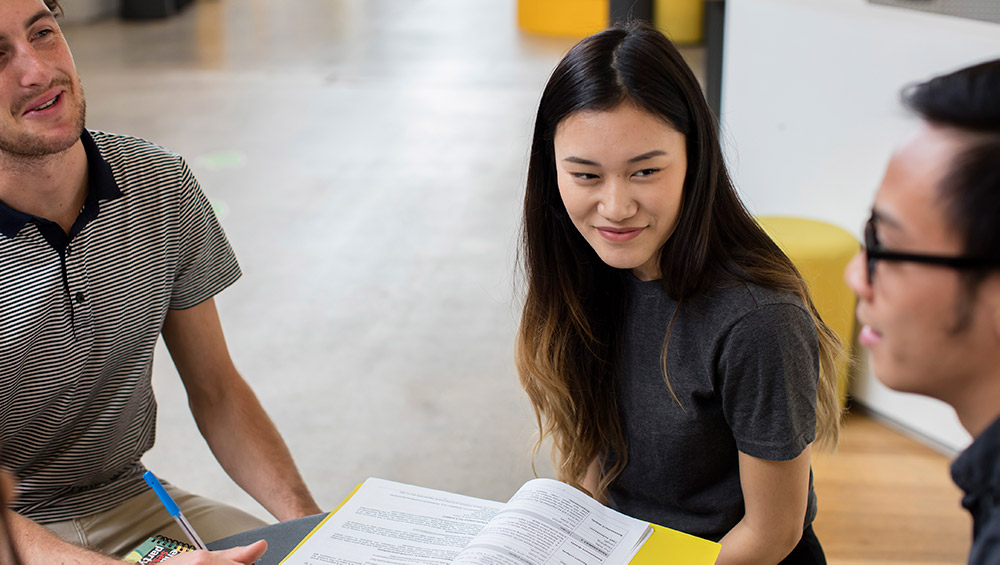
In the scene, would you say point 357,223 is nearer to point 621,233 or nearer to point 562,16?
point 621,233

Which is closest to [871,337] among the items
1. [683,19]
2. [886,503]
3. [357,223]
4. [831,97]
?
[886,503]

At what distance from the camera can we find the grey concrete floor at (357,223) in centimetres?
312

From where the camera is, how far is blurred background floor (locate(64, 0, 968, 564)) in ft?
9.66

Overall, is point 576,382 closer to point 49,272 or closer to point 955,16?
point 49,272

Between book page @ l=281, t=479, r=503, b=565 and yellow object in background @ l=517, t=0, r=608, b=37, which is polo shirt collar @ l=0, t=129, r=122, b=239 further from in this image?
yellow object in background @ l=517, t=0, r=608, b=37

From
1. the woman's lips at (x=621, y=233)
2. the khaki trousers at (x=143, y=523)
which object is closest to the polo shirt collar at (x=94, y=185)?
the khaki trousers at (x=143, y=523)

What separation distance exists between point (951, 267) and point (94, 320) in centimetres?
131

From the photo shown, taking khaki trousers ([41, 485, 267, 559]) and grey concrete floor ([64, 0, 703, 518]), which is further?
grey concrete floor ([64, 0, 703, 518])

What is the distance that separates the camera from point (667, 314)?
144 cm

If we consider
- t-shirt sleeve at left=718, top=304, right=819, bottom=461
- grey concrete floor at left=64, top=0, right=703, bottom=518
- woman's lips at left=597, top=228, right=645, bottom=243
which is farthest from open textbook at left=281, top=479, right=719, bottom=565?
grey concrete floor at left=64, top=0, right=703, bottom=518

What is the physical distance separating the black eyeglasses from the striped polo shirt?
Answer: 48.1 inches

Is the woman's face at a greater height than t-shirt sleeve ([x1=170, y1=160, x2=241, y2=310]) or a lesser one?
greater

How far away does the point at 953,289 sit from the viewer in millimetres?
789

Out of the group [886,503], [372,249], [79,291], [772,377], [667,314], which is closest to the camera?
[772,377]
